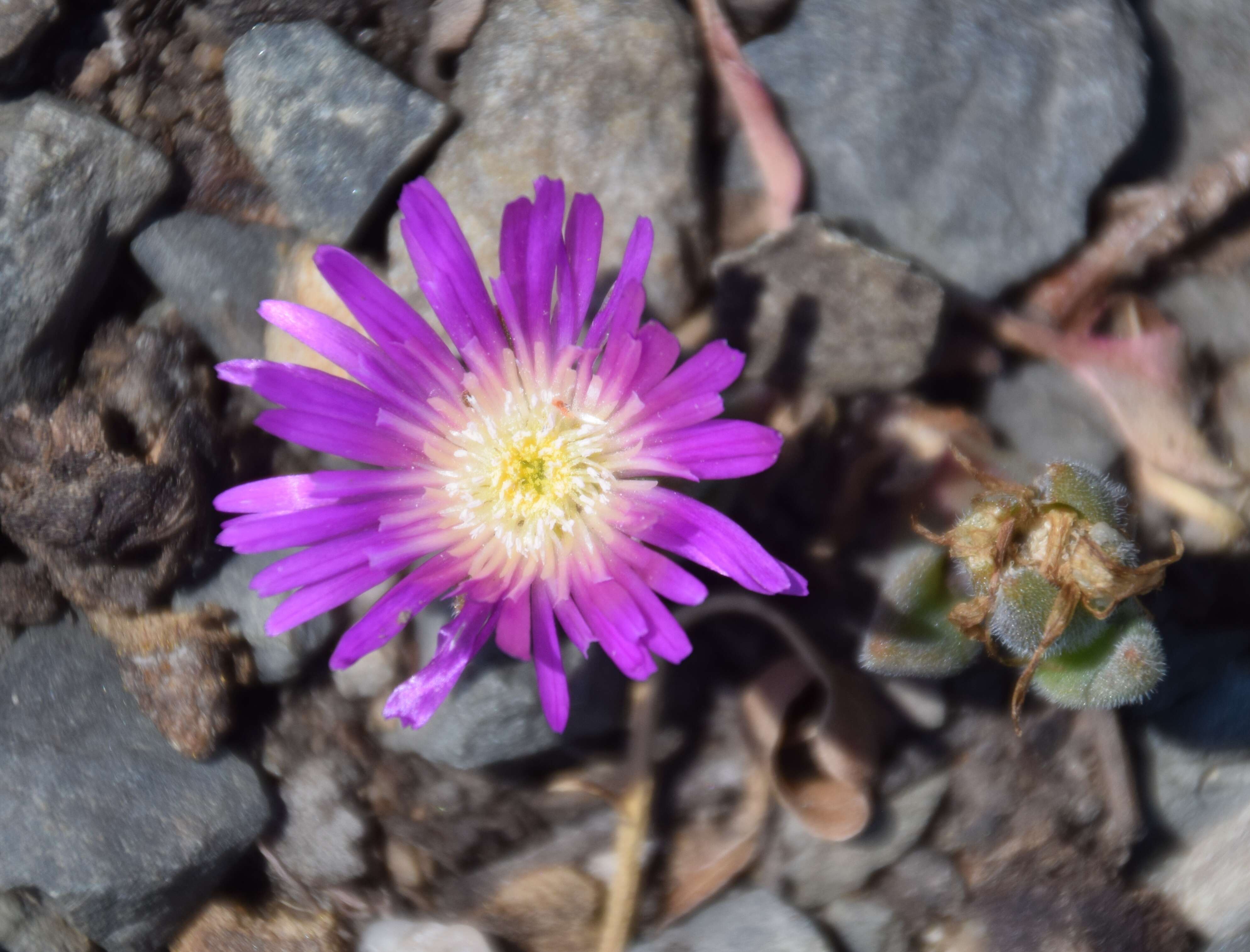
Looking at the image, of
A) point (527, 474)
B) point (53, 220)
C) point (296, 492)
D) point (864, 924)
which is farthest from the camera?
point (864, 924)

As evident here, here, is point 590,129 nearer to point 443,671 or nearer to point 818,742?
point 443,671

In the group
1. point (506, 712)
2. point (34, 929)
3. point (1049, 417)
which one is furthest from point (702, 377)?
point (34, 929)

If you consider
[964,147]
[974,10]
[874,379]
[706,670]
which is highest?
[974,10]

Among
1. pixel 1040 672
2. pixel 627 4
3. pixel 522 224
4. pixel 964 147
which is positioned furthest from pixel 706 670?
pixel 627 4

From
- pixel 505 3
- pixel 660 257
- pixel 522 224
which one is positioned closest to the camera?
pixel 522 224

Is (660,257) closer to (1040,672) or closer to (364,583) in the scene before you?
(364,583)

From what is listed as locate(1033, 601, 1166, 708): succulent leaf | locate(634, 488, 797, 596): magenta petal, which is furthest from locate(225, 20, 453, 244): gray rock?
locate(1033, 601, 1166, 708): succulent leaf
